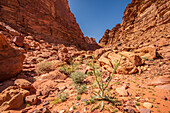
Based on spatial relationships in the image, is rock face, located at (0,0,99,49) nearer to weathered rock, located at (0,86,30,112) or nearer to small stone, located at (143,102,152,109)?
weathered rock, located at (0,86,30,112)

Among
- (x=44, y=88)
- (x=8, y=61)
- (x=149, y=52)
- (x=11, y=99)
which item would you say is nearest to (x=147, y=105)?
(x=44, y=88)

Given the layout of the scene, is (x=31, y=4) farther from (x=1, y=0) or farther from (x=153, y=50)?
(x=153, y=50)

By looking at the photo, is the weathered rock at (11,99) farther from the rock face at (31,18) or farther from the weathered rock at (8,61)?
the rock face at (31,18)

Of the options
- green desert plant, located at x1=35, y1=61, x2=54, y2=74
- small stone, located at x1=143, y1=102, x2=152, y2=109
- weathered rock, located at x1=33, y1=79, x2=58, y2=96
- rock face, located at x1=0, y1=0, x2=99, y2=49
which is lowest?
small stone, located at x1=143, y1=102, x2=152, y2=109

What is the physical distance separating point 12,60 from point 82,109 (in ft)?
14.7

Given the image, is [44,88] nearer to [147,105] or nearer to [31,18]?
[147,105]

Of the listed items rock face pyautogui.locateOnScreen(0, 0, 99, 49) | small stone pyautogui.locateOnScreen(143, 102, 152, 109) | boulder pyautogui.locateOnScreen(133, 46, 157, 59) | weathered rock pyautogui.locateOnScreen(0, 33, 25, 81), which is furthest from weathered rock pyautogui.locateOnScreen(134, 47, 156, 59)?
rock face pyautogui.locateOnScreen(0, 0, 99, 49)

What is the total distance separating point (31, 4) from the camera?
16.7 meters

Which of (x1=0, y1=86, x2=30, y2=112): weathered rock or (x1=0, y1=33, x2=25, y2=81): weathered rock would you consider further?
(x1=0, y1=33, x2=25, y2=81): weathered rock

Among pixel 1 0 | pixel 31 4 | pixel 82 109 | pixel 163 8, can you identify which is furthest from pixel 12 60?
pixel 163 8

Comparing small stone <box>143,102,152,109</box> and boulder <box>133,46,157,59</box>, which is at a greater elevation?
boulder <box>133,46,157,59</box>

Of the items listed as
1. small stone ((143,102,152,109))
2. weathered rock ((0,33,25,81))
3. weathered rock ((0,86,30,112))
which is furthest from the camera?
weathered rock ((0,33,25,81))

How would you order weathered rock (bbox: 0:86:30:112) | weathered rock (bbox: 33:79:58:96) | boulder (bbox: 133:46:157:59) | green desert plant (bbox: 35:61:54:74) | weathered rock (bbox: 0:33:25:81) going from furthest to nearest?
1. boulder (bbox: 133:46:157:59)
2. green desert plant (bbox: 35:61:54:74)
3. weathered rock (bbox: 0:33:25:81)
4. weathered rock (bbox: 33:79:58:96)
5. weathered rock (bbox: 0:86:30:112)

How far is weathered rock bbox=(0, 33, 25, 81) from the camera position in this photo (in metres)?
3.18
